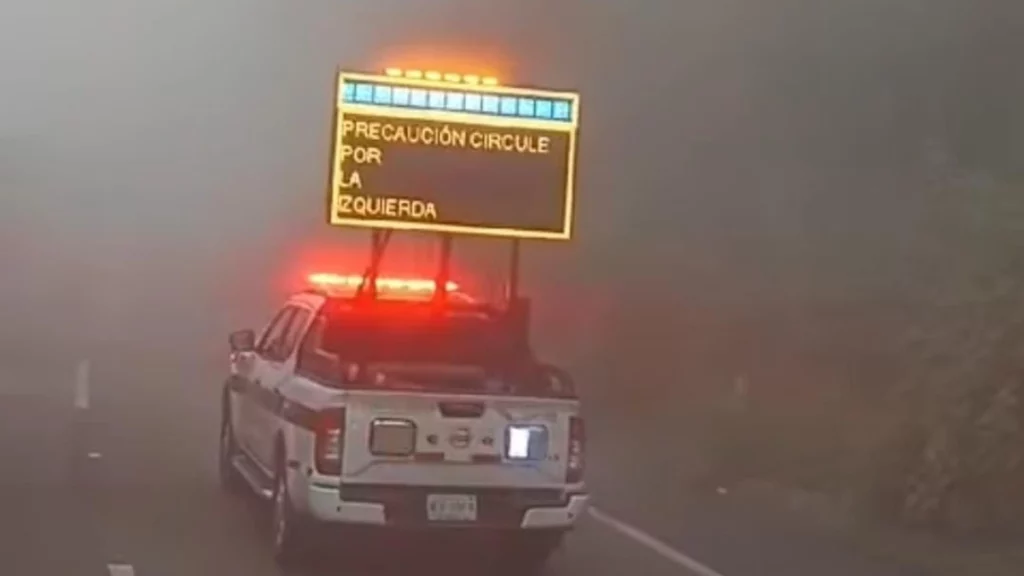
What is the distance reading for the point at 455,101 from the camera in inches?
210

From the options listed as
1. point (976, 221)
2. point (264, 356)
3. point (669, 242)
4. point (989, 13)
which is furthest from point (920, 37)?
point (264, 356)

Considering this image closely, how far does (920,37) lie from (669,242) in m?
1.10

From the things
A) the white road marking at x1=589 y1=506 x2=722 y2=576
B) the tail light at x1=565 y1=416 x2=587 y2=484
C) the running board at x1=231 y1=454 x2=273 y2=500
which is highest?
the tail light at x1=565 y1=416 x2=587 y2=484

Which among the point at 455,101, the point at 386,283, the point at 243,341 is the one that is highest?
the point at 455,101

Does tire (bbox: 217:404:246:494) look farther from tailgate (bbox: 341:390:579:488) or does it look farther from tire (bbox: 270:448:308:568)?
tailgate (bbox: 341:390:579:488)

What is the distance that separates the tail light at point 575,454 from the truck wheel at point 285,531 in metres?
0.75

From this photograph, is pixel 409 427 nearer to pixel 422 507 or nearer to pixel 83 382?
pixel 422 507

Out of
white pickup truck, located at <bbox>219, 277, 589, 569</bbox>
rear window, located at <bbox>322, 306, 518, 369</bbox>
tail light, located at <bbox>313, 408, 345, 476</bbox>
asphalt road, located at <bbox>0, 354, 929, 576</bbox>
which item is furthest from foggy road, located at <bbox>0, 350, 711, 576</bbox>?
rear window, located at <bbox>322, 306, 518, 369</bbox>

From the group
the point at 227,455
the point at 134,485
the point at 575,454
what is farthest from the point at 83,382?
the point at 575,454

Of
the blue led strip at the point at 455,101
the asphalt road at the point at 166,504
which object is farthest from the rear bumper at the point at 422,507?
the blue led strip at the point at 455,101

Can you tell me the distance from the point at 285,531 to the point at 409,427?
527 millimetres

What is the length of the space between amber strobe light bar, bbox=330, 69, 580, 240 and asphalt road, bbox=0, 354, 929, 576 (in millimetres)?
751

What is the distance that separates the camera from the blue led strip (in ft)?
17.4

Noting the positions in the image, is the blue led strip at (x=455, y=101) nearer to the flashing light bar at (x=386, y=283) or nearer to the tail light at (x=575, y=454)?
the flashing light bar at (x=386, y=283)
